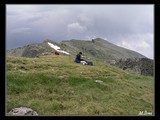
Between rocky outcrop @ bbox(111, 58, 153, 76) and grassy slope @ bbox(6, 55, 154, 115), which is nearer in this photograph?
grassy slope @ bbox(6, 55, 154, 115)

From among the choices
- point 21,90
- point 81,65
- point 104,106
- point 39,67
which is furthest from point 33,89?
point 81,65

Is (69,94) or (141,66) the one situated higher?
(141,66)

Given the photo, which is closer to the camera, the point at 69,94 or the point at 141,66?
the point at 69,94

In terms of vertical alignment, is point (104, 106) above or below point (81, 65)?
below

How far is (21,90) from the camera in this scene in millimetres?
17156

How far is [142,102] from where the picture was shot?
61.3ft

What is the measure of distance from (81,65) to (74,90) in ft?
29.9

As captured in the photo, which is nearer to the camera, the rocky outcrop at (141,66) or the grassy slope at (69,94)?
the grassy slope at (69,94)
